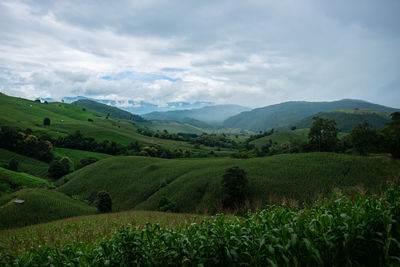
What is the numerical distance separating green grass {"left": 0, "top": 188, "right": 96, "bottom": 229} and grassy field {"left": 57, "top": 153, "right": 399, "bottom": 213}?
1119 cm

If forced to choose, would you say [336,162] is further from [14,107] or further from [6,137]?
[14,107]

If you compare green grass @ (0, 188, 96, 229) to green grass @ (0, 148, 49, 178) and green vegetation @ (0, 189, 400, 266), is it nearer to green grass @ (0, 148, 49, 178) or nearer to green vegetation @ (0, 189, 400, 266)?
green vegetation @ (0, 189, 400, 266)

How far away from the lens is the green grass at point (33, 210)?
37.2 metres

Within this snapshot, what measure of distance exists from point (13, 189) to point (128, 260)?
7158 centimetres

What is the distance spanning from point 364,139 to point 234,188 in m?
41.3

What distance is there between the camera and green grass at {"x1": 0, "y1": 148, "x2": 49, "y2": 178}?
87875mm

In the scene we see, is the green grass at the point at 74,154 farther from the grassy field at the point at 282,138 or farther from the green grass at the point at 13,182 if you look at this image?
the grassy field at the point at 282,138

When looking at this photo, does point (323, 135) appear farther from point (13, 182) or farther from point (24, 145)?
point (24, 145)

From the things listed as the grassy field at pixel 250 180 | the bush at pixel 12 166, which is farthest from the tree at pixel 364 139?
the bush at pixel 12 166

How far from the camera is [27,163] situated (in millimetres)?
94688

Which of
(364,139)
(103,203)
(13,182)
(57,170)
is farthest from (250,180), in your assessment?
(57,170)

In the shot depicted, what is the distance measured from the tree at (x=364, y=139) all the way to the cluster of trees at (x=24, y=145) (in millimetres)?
126942

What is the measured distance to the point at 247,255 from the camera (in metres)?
6.11

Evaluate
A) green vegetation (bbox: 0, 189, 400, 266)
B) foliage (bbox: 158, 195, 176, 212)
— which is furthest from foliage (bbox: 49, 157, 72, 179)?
green vegetation (bbox: 0, 189, 400, 266)
